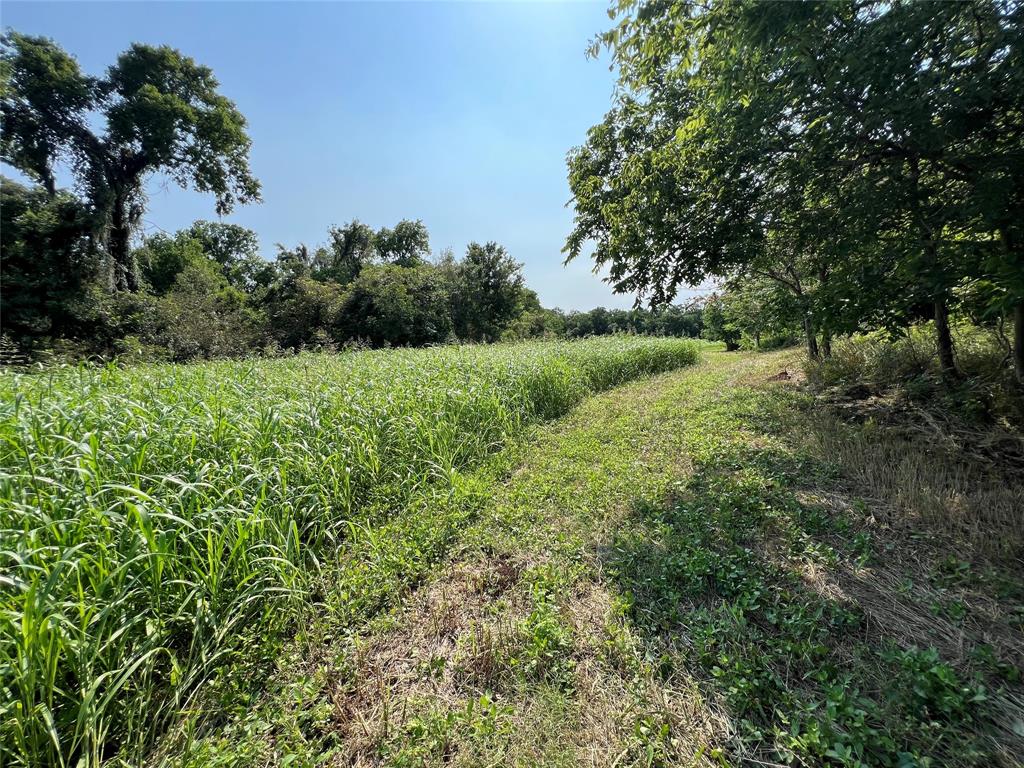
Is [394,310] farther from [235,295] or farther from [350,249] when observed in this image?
[350,249]

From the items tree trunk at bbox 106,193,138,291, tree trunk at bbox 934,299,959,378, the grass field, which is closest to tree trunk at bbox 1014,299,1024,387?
tree trunk at bbox 934,299,959,378

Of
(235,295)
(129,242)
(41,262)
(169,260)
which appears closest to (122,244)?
(129,242)

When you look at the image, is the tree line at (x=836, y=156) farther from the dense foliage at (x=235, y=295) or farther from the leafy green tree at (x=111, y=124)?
the leafy green tree at (x=111, y=124)

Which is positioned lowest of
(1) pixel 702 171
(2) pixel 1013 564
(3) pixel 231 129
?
(2) pixel 1013 564

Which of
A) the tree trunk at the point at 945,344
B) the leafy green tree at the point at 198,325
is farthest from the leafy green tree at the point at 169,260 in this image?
the tree trunk at the point at 945,344

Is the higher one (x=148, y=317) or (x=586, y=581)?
(x=148, y=317)

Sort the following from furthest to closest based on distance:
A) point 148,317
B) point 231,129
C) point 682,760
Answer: point 231,129 → point 148,317 → point 682,760

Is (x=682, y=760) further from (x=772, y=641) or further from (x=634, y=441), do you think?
(x=634, y=441)

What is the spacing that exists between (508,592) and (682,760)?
1031 millimetres

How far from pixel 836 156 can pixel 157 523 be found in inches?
213

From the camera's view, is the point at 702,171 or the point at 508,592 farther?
the point at 702,171

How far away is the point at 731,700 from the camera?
1.33m

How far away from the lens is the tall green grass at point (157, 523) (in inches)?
47.8

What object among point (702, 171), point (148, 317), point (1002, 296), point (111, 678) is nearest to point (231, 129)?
point (148, 317)
